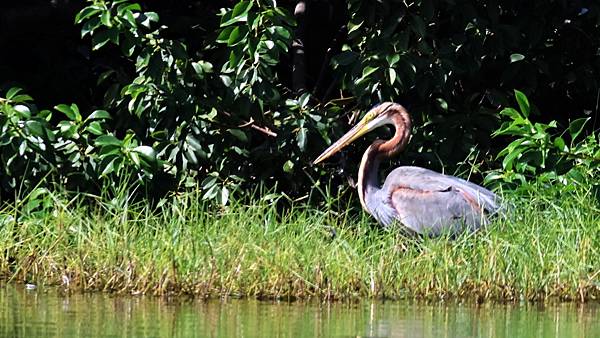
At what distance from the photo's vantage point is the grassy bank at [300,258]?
6922 millimetres

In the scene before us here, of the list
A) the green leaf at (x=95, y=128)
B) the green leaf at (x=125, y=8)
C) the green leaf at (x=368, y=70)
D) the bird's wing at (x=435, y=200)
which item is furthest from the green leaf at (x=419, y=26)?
the green leaf at (x=95, y=128)

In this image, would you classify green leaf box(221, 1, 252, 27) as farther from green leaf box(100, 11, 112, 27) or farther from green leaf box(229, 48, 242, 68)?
green leaf box(100, 11, 112, 27)

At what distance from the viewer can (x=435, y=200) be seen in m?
8.52

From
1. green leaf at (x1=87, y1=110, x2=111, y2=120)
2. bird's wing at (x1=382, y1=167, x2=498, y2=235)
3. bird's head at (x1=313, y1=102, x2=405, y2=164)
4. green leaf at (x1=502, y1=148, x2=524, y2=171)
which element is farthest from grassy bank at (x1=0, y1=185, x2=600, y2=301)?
bird's head at (x1=313, y1=102, x2=405, y2=164)

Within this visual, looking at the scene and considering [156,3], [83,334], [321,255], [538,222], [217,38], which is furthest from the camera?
[156,3]

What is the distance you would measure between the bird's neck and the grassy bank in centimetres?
122

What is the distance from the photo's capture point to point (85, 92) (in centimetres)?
1038

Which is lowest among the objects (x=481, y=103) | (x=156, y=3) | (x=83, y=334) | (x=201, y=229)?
(x=83, y=334)

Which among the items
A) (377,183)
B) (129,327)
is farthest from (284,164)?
(129,327)

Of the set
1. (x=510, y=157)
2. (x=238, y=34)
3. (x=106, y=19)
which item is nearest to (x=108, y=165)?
(x=106, y=19)

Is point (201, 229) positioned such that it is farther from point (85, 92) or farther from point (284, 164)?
point (85, 92)

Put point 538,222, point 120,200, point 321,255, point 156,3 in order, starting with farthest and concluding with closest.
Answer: point 156,3
point 120,200
point 538,222
point 321,255

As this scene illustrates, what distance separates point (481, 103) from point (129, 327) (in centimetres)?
449

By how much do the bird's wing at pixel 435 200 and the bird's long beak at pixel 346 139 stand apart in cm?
51
